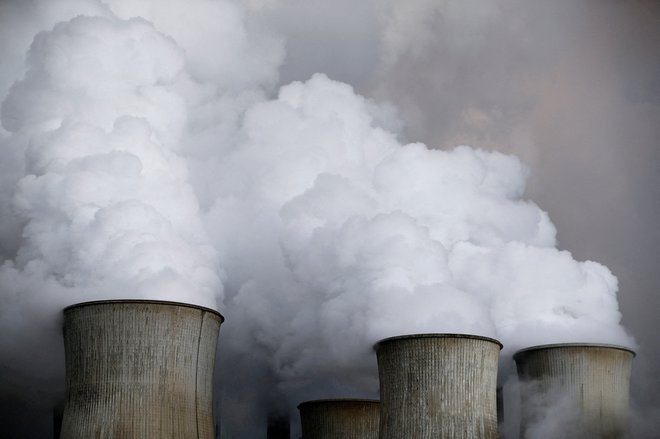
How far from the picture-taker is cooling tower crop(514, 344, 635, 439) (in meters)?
19.2

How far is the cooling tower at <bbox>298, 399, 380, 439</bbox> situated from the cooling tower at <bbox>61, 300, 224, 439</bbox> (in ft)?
16.0

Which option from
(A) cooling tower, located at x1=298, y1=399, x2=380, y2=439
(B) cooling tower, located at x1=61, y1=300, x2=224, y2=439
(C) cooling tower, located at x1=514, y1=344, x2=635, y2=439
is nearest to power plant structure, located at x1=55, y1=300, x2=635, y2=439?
(B) cooling tower, located at x1=61, y1=300, x2=224, y2=439

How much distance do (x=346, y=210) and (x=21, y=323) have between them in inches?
290

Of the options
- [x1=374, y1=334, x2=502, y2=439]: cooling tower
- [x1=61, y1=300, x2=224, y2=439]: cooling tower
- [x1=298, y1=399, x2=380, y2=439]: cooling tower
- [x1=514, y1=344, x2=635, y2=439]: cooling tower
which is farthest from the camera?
[x1=298, y1=399, x2=380, y2=439]: cooling tower

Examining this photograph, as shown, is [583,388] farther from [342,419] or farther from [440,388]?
[342,419]

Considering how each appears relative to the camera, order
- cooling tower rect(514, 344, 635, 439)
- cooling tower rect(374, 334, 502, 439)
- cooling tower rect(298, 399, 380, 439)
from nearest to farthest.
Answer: cooling tower rect(374, 334, 502, 439) < cooling tower rect(514, 344, 635, 439) < cooling tower rect(298, 399, 380, 439)

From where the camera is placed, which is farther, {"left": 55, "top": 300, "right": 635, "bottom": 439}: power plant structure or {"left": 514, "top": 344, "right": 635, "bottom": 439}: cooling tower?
Answer: {"left": 514, "top": 344, "right": 635, "bottom": 439}: cooling tower

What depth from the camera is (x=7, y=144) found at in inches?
817

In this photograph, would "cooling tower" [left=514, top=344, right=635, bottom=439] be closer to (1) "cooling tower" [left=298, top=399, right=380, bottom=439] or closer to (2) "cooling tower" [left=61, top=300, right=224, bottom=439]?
(1) "cooling tower" [left=298, top=399, right=380, bottom=439]

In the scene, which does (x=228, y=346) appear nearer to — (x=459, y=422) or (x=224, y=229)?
(x=224, y=229)

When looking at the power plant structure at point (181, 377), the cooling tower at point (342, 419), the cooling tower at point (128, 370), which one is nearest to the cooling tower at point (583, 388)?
the power plant structure at point (181, 377)

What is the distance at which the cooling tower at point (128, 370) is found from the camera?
1591 centimetres

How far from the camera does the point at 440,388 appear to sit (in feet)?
53.5

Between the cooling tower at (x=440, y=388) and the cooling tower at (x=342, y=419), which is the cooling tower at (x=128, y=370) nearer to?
the cooling tower at (x=440, y=388)
